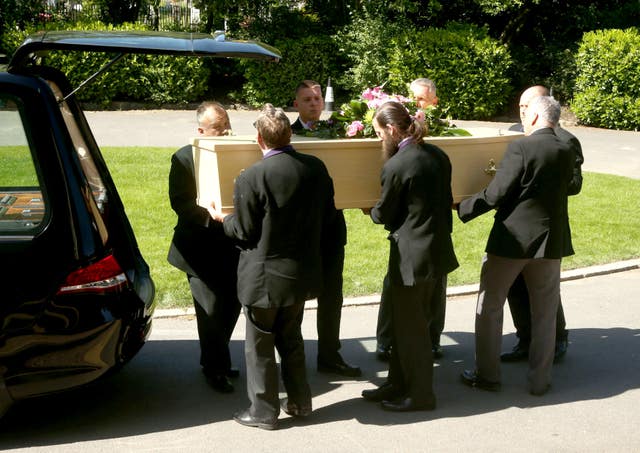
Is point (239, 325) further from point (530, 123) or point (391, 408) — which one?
point (530, 123)

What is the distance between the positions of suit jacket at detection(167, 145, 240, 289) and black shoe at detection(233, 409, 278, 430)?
845mm

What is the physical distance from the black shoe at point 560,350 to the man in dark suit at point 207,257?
7.20ft

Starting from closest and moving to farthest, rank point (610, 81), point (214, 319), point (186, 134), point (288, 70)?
point (214, 319)
point (186, 134)
point (610, 81)
point (288, 70)

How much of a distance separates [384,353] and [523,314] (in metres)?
0.97

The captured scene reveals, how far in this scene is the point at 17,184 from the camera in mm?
5473

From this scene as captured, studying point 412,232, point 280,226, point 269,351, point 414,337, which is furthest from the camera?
point 414,337

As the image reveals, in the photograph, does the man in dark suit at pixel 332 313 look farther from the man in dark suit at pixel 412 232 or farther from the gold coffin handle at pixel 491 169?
the gold coffin handle at pixel 491 169

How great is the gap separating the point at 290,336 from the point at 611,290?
Result: 3.76m

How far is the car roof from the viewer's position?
4336 mm

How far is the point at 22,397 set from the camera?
428 cm

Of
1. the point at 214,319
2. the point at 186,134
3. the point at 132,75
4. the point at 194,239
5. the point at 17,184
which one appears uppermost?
the point at 17,184

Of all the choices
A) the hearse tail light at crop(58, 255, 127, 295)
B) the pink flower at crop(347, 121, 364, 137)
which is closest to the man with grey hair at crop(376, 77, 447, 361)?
the pink flower at crop(347, 121, 364, 137)

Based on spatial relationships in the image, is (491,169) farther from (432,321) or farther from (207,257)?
(207,257)

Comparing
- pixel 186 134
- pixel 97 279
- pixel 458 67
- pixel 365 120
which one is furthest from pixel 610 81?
pixel 97 279
